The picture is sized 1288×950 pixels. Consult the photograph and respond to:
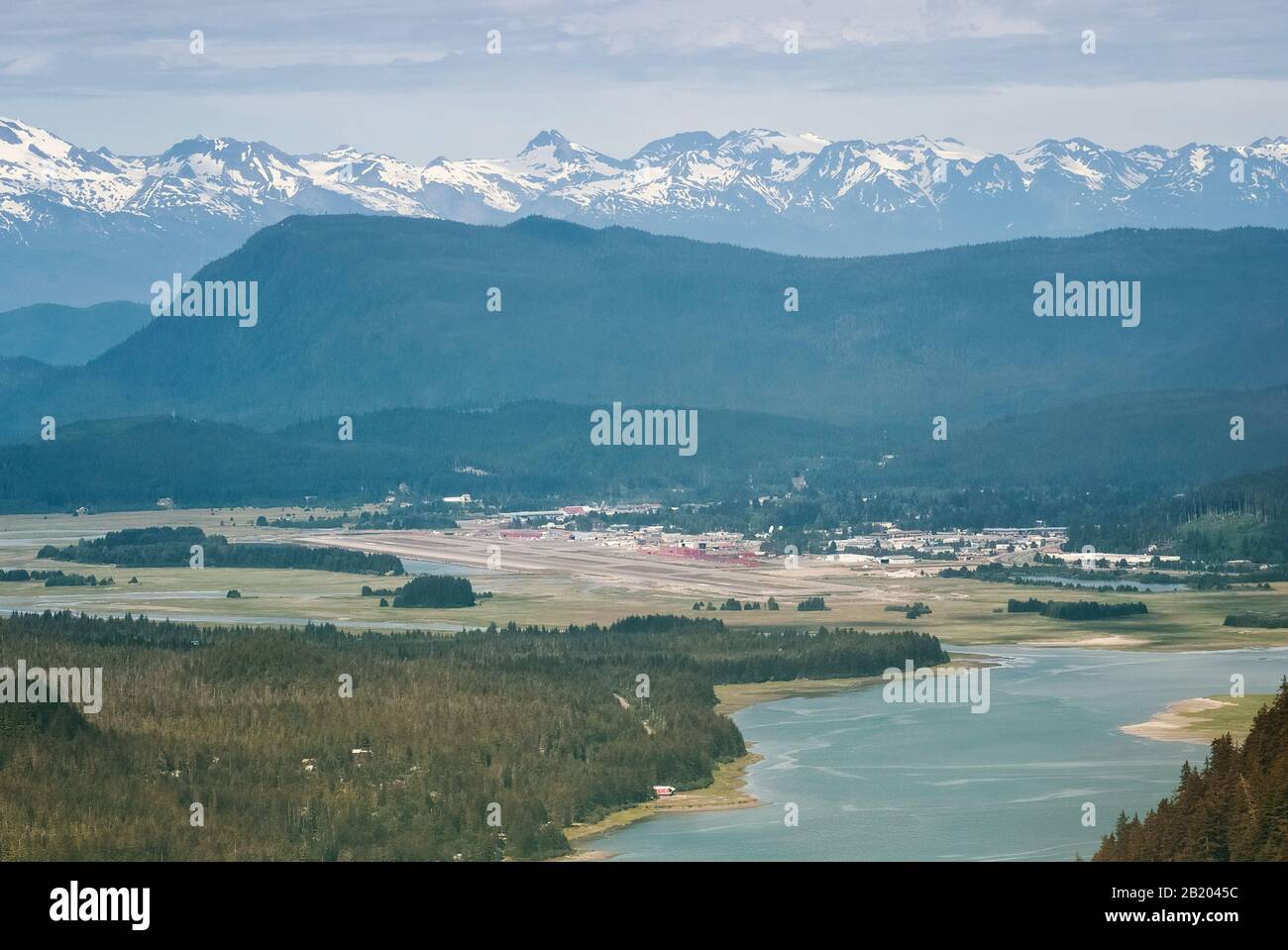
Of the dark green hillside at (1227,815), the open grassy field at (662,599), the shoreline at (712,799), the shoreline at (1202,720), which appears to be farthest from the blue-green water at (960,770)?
the open grassy field at (662,599)

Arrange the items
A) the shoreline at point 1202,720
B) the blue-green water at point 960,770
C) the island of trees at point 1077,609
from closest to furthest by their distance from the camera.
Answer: the blue-green water at point 960,770 → the shoreline at point 1202,720 → the island of trees at point 1077,609

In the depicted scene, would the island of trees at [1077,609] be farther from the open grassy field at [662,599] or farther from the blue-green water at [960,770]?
the blue-green water at [960,770]

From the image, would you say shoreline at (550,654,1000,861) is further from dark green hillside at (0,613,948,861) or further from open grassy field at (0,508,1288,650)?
open grassy field at (0,508,1288,650)

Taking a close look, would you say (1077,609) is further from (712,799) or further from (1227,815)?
(1227,815)

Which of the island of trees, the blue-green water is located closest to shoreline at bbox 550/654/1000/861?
the blue-green water
